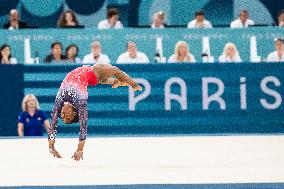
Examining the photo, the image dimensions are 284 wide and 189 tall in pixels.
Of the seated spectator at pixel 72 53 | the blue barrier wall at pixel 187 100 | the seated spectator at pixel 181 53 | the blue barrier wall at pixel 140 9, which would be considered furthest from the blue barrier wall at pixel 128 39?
the blue barrier wall at pixel 140 9

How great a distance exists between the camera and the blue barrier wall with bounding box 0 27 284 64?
1123 cm

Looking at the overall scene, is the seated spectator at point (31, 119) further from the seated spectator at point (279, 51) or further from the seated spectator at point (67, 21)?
the seated spectator at point (279, 51)

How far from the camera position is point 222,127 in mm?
9484

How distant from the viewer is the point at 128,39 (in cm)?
1126

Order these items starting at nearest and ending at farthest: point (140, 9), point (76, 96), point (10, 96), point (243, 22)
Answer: point (76, 96) → point (10, 96) → point (243, 22) → point (140, 9)

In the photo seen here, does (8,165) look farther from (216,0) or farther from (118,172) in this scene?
(216,0)

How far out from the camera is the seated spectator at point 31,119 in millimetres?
8945

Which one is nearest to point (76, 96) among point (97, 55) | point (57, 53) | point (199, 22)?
point (57, 53)

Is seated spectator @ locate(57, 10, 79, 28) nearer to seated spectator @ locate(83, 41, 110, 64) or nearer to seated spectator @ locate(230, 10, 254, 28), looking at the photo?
seated spectator @ locate(83, 41, 110, 64)

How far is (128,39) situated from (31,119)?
9.01ft

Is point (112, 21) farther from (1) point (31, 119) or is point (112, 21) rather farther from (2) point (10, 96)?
(1) point (31, 119)

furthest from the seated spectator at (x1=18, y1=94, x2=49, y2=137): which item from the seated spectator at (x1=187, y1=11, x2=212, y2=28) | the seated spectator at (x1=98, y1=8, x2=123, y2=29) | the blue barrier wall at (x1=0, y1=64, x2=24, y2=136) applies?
the seated spectator at (x1=187, y1=11, x2=212, y2=28)

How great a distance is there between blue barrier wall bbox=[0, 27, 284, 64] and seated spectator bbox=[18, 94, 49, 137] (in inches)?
91.8

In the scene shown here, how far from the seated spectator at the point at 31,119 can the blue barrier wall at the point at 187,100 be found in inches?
18.7
